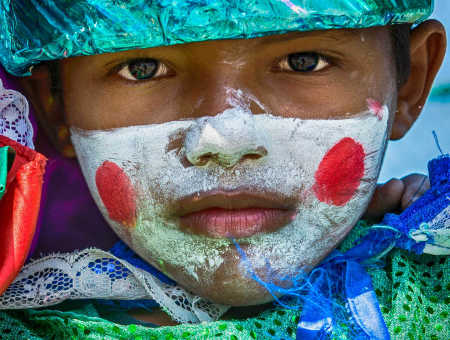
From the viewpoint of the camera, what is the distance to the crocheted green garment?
122cm

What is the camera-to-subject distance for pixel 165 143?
123cm

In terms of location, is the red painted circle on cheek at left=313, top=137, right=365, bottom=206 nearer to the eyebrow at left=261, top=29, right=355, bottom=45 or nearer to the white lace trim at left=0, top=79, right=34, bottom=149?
the eyebrow at left=261, top=29, right=355, bottom=45

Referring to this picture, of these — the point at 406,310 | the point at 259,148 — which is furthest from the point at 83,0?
the point at 406,310

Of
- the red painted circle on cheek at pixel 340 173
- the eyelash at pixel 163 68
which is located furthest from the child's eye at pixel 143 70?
the red painted circle on cheek at pixel 340 173

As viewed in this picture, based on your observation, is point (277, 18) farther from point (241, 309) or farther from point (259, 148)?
point (241, 309)

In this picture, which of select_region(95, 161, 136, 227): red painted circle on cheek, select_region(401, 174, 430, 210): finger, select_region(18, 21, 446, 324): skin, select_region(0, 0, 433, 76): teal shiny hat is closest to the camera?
select_region(0, 0, 433, 76): teal shiny hat

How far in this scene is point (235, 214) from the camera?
1231 mm

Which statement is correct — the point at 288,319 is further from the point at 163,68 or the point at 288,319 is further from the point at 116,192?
the point at 163,68

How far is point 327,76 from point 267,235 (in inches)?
13.4

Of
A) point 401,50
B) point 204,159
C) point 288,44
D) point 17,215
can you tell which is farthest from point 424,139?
point 17,215

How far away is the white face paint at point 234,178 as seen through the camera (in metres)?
1.18

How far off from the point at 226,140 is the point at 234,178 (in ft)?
0.28

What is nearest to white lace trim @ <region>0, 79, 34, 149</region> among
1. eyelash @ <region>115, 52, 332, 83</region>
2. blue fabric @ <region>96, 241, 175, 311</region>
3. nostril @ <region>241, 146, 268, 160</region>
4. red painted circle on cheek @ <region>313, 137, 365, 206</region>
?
eyelash @ <region>115, 52, 332, 83</region>

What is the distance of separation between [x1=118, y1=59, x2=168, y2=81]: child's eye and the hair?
50 centimetres
